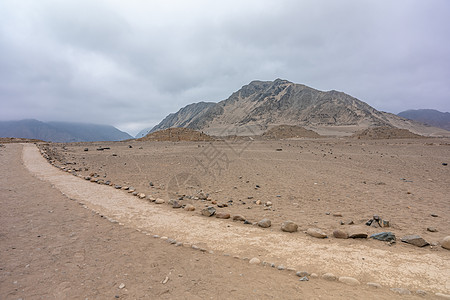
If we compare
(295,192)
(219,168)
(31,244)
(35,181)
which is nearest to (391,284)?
(295,192)

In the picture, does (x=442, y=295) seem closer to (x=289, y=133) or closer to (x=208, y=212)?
(x=208, y=212)

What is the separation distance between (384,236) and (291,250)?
85.7 inches

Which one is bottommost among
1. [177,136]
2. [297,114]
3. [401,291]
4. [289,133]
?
[401,291]

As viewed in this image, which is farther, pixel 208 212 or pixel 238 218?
pixel 208 212

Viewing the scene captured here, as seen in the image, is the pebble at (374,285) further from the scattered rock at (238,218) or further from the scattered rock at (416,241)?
the scattered rock at (238,218)

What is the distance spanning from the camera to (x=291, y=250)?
177 inches

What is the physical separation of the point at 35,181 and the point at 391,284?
13388 millimetres

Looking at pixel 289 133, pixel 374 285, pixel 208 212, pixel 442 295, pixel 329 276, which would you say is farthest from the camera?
pixel 289 133

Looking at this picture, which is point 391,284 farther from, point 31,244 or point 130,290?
point 31,244

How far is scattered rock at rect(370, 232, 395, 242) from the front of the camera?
4.78 m

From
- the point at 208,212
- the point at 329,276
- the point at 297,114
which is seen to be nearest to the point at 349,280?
the point at 329,276

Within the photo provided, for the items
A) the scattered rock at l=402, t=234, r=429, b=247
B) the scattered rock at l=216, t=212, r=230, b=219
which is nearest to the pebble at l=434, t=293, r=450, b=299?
the scattered rock at l=402, t=234, r=429, b=247

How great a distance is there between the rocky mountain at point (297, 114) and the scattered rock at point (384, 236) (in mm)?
78806

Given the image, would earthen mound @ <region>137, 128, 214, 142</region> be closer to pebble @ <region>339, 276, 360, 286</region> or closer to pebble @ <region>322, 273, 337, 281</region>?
pebble @ <region>322, 273, 337, 281</region>
